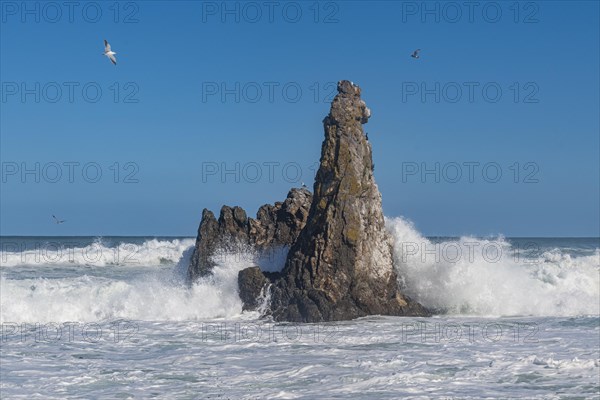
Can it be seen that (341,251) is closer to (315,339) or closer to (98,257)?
(315,339)

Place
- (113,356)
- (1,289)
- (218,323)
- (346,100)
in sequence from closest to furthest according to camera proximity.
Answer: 1. (113,356)
2. (218,323)
3. (346,100)
4. (1,289)

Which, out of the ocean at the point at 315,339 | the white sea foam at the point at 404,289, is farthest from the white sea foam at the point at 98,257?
the white sea foam at the point at 404,289

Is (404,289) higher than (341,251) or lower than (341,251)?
lower

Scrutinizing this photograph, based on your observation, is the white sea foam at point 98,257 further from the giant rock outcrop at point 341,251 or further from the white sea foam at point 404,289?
the giant rock outcrop at point 341,251

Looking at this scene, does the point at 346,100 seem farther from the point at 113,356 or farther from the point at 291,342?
the point at 113,356

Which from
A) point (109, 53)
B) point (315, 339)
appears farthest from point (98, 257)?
point (315, 339)

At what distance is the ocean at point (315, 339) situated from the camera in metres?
11.0

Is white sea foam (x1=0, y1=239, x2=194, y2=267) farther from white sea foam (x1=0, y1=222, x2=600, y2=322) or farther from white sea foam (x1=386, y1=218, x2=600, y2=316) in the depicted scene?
white sea foam (x1=386, y1=218, x2=600, y2=316)

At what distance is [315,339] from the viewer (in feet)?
48.0

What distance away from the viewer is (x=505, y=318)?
18109 millimetres

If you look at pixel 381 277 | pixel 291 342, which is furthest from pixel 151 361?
pixel 381 277

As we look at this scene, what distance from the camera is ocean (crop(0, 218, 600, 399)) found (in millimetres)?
11039

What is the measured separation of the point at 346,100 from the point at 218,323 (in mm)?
5816

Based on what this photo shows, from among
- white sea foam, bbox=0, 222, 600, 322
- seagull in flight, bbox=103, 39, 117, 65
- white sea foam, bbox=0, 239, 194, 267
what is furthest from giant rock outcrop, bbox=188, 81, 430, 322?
white sea foam, bbox=0, 239, 194, 267
